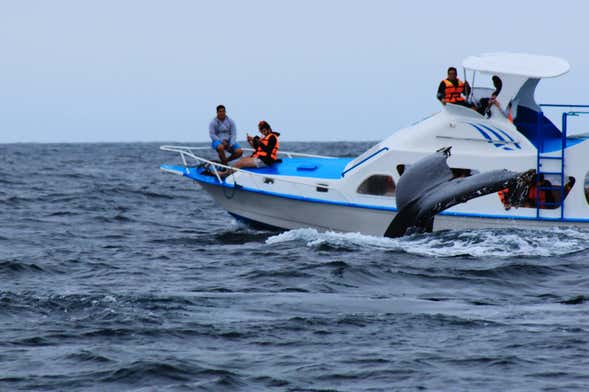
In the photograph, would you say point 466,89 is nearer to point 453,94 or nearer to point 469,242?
point 453,94

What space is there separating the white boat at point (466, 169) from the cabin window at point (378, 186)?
0.02 m

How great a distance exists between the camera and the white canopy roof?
2298cm

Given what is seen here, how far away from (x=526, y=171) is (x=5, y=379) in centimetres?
1314

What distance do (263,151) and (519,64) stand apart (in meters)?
5.70

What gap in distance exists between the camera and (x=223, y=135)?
82.9ft

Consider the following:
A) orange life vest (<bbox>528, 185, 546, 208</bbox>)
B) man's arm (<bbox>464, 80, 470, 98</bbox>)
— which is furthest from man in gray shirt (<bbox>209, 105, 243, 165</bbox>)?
orange life vest (<bbox>528, 185, 546, 208</bbox>)

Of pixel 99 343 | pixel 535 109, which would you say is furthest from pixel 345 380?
pixel 535 109

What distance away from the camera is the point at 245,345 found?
12.3m

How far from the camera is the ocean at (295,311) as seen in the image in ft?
36.7

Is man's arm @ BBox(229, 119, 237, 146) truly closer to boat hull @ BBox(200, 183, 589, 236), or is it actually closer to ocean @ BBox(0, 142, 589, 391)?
boat hull @ BBox(200, 183, 589, 236)

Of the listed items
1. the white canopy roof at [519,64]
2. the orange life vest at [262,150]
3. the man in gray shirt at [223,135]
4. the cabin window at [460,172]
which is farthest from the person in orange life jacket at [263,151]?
the white canopy roof at [519,64]

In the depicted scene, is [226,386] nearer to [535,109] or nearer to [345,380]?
[345,380]

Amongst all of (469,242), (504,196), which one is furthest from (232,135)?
(469,242)

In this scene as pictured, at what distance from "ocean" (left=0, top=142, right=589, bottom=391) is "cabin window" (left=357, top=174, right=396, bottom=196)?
1103 millimetres
